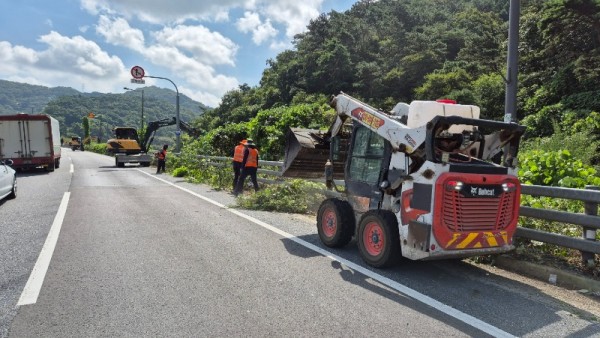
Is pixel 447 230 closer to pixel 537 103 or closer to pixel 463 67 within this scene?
pixel 537 103

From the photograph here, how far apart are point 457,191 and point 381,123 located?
139cm

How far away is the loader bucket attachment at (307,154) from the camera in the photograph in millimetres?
7785

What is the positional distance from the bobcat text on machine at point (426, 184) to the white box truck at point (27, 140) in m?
21.3

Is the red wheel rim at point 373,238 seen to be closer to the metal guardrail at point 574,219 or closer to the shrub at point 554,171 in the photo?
the metal guardrail at point 574,219

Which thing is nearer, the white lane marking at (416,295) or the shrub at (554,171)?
the white lane marking at (416,295)

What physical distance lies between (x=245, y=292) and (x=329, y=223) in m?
2.44

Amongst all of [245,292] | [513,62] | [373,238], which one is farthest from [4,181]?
[513,62]

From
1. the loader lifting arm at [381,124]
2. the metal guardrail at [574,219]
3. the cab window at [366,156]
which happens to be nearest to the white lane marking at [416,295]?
the cab window at [366,156]

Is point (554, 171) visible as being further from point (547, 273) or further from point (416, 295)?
point (416, 295)

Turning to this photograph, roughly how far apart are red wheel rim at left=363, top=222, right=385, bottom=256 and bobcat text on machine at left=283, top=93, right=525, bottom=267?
A: 0.5 inches

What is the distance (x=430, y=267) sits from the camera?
583 centimetres

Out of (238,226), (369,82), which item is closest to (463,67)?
(369,82)

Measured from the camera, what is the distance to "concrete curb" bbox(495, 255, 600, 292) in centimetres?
497

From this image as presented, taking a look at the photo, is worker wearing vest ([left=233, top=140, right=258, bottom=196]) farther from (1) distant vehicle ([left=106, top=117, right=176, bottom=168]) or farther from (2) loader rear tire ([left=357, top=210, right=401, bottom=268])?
(1) distant vehicle ([left=106, top=117, right=176, bottom=168])
